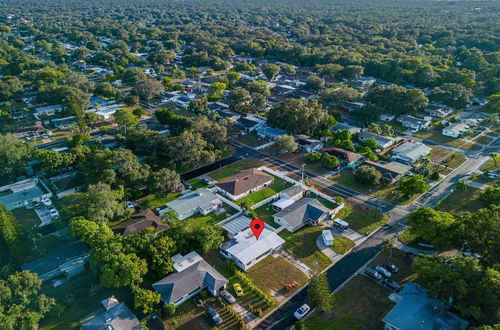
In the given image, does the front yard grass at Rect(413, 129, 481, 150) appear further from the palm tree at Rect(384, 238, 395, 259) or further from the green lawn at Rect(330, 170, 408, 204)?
the palm tree at Rect(384, 238, 395, 259)

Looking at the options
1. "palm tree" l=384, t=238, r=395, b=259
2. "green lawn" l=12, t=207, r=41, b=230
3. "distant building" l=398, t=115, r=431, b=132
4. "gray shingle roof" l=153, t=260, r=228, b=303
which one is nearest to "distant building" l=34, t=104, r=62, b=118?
"green lawn" l=12, t=207, r=41, b=230

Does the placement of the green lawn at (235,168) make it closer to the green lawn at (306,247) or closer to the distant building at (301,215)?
the distant building at (301,215)

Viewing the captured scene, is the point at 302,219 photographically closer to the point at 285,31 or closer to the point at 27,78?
the point at 27,78

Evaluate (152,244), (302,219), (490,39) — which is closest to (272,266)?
(302,219)

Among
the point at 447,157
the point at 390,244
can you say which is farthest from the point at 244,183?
the point at 447,157

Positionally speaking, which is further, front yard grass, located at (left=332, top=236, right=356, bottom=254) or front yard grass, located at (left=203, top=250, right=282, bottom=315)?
front yard grass, located at (left=332, top=236, right=356, bottom=254)

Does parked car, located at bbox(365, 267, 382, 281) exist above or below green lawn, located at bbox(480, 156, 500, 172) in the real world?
below

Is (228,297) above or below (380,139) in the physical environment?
below

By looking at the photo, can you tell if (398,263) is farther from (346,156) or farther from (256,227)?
(346,156)
